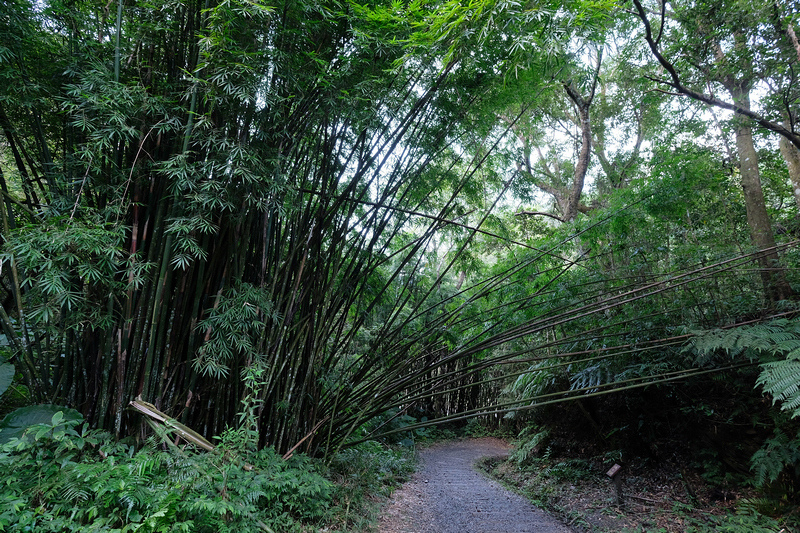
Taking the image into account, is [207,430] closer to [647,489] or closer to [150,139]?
[150,139]

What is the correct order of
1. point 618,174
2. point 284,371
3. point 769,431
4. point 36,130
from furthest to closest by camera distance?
1. point 618,174
2. point 769,431
3. point 284,371
4. point 36,130

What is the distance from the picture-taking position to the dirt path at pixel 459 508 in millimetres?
2850

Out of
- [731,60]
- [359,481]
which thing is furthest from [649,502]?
[731,60]

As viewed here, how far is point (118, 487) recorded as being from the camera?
5.08ft

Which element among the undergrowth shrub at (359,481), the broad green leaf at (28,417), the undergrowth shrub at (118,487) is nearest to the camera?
Result: the undergrowth shrub at (118,487)

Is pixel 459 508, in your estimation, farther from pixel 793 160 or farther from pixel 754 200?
pixel 793 160

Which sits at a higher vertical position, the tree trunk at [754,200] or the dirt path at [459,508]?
the tree trunk at [754,200]

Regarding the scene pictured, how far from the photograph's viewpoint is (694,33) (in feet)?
10.8

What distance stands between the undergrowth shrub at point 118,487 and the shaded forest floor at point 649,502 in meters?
2.48

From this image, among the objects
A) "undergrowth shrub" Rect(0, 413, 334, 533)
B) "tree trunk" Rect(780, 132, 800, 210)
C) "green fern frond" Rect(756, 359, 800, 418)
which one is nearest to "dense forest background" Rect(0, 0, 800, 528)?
"green fern frond" Rect(756, 359, 800, 418)

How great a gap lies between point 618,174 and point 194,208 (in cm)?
715

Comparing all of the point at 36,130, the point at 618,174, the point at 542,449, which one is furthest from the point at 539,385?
the point at 36,130

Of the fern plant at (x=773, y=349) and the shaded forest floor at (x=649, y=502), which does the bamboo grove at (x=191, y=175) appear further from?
the shaded forest floor at (x=649, y=502)

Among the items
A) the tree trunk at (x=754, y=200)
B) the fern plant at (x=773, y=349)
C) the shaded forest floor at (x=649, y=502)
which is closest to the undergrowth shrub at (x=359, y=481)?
the shaded forest floor at (x=649, y=502)
